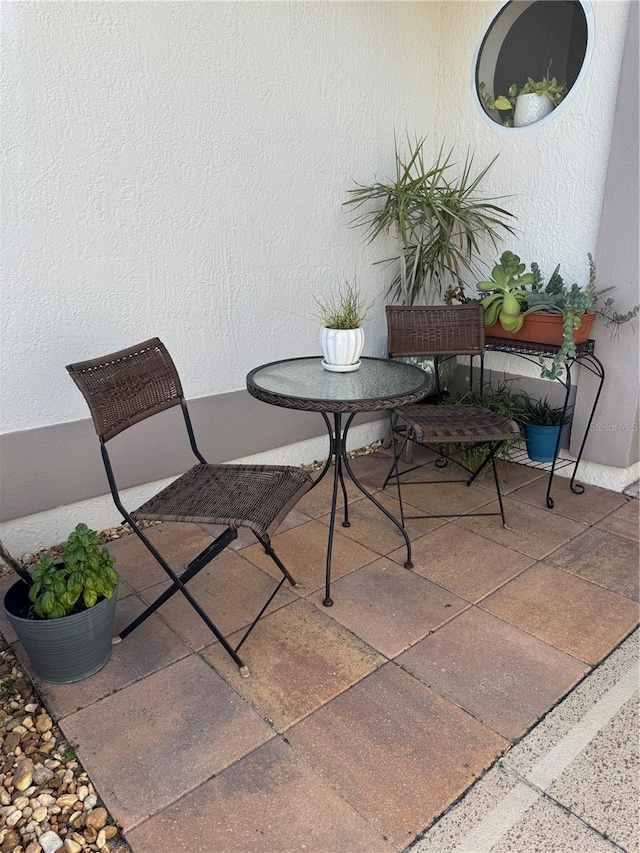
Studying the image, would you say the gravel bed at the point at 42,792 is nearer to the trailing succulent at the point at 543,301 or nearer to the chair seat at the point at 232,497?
the chair seat at the point at 232,497

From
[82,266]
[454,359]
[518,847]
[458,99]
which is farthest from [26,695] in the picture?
[458,99]

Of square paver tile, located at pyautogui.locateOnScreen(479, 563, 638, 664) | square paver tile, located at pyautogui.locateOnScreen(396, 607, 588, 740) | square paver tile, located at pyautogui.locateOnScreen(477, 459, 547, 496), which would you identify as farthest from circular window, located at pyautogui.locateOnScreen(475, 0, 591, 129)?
square paver tile, located at pyautogui.locateOnScreen(396, 607, 588, 740)

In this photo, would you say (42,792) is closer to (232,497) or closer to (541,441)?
(232,497)

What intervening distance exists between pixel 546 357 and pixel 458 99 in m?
1.88

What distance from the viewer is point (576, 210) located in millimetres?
3244

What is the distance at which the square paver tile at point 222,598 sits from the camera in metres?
2.20

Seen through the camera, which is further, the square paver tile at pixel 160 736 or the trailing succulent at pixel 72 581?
the trailing succulent at pixel 72 581

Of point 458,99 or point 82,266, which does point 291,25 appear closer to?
point 458,99

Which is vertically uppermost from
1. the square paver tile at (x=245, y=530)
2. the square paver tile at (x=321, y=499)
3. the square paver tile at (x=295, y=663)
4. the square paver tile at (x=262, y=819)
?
the square paver tile at (x=262, y=819)

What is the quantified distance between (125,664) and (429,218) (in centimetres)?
293

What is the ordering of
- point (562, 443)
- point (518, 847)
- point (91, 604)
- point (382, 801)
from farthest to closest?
1. point (562, 443)
2. point (91, 604)
3. point (382, 801)
4. point (518, 847)

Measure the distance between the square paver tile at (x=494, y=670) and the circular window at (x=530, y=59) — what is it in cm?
298

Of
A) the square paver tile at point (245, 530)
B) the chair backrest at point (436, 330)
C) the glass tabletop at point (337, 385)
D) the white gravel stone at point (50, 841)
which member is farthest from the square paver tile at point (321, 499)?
the white gravel stone at point (50, 841)

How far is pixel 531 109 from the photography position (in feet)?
11.0
